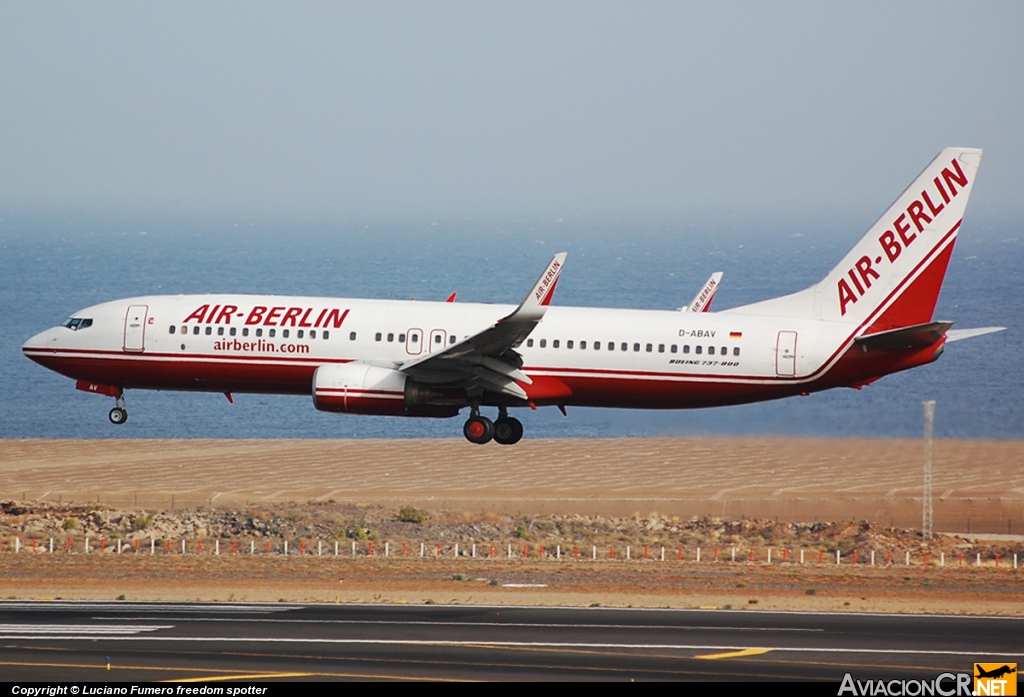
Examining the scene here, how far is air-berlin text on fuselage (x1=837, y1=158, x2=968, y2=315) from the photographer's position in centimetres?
5116

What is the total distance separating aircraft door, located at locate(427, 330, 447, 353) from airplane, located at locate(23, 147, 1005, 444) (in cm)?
5

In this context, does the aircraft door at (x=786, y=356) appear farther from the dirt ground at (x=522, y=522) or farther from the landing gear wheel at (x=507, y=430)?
the landing gear wheel at (x=507, y=430)

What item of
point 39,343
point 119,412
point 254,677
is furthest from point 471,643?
point 39,343

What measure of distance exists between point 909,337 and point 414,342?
638 inches

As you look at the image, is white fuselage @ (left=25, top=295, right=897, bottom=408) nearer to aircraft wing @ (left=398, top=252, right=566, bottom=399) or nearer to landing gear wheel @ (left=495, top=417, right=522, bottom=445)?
aircraft wing @ (left=398, top=252, right=566, bottom=399)

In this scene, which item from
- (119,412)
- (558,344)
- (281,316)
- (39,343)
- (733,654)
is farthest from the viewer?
(119,412)

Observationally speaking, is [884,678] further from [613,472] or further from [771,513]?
[613,472]

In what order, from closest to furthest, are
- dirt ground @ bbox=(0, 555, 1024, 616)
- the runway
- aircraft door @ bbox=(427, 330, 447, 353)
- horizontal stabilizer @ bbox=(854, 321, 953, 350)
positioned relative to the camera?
the runway
dirt ground @ bbox=(0, 555, 1024, 616)
horizontal stabilizer @ bbox=(854, 321, 953, 350)
aircraft door @ bbox=(427, 330, 447, 353)

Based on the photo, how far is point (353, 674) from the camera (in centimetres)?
3152

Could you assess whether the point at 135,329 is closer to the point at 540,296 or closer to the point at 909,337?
the point at 540,296

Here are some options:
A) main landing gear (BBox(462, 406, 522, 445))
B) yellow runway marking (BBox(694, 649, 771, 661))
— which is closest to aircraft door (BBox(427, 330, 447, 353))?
main landing gear (BBox(462, 406, 522, 445))

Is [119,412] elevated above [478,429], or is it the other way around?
[119,412]

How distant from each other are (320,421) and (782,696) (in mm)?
115092

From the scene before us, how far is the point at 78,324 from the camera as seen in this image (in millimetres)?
53031
